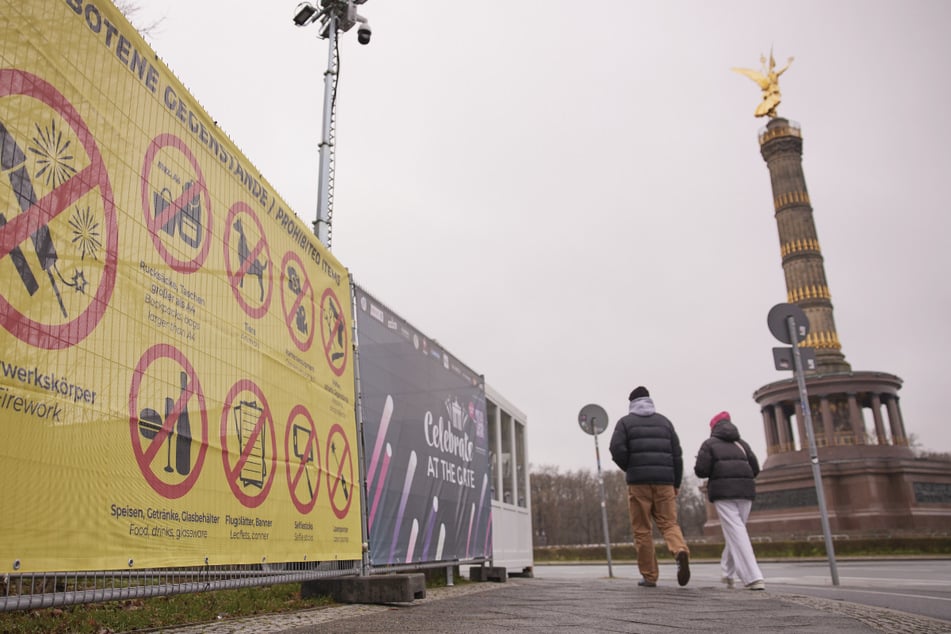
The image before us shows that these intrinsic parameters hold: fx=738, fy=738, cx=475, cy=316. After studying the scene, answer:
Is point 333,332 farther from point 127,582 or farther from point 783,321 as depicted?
point 783,321

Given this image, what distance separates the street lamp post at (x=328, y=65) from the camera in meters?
8.59

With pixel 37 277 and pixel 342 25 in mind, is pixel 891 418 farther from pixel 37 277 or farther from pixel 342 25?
pixel 37 277

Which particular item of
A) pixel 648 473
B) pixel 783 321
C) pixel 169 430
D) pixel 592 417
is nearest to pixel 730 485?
pixel 648 473

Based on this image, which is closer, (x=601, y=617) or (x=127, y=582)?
(x=127, y=582)

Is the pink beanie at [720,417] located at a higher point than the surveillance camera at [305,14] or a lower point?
lower

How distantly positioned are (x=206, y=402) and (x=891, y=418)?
4280 cm

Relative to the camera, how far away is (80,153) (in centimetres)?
350

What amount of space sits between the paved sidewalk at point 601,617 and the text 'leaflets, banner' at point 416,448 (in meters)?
1.02

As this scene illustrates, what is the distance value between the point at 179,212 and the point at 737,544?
23.2ft

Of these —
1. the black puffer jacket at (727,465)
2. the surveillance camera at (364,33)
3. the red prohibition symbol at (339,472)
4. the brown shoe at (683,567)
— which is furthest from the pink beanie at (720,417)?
the surveillance camera at (364,33)

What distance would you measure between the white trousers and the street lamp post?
18.6ft

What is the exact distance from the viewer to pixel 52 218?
3.22 meters

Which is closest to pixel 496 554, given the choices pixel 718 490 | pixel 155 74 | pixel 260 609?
pixel 718 490

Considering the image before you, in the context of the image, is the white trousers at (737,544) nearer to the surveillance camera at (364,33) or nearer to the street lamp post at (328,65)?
the street lamp post at (328,65)
